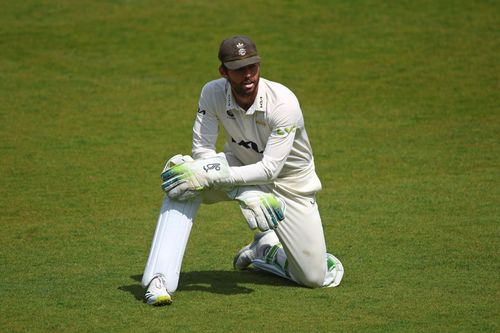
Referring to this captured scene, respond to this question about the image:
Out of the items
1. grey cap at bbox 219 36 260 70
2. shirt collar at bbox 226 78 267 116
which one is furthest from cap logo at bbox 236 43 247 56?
shirt collar at bbox 226 78 267 116

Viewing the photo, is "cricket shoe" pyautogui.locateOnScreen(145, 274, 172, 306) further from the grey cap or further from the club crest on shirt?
the grey cap

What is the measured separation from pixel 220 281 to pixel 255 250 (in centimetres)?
41

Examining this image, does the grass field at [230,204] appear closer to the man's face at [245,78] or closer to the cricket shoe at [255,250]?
the cricket shoe at [255,250]

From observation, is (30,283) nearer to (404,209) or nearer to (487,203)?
(404,209)

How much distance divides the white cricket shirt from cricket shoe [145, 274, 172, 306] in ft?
2.45

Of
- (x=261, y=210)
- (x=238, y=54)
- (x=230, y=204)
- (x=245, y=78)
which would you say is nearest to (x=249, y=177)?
(x=261, y=210)

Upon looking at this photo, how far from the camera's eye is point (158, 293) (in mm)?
5527

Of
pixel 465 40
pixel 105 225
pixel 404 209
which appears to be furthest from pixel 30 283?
pixel 465 40

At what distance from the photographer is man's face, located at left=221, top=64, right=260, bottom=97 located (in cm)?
575

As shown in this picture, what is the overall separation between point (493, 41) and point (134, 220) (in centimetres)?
745

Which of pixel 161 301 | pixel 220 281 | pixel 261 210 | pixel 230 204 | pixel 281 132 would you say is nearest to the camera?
pixel 161 301

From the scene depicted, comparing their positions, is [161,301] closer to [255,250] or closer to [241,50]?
[255,250]

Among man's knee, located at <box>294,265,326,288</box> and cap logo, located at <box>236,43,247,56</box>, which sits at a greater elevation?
cap logo, located at <box>236,43,247,56</box>

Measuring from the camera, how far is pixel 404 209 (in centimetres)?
799
